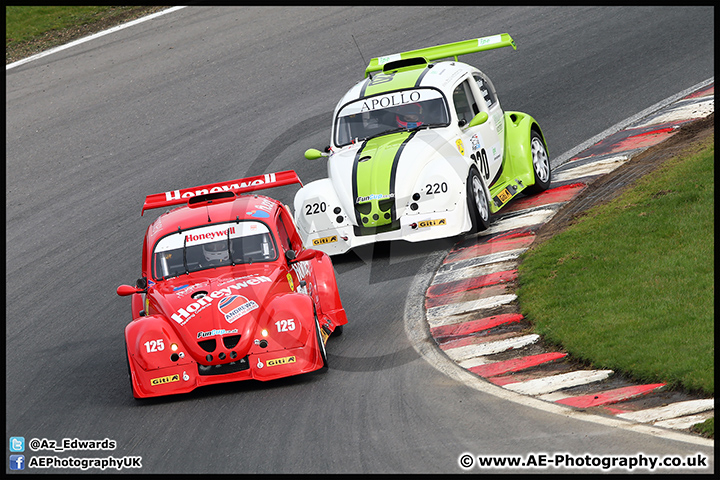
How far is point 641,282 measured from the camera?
8.82 m

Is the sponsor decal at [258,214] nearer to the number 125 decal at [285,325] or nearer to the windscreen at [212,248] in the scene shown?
the windscreen at [212,248]

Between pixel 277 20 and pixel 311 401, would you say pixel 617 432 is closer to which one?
pixel 311 401

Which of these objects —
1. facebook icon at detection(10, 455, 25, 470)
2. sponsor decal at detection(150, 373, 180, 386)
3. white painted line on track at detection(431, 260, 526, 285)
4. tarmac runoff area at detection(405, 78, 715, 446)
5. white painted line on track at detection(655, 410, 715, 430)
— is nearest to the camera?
white painted line on track at detection(655, 410, 715, 430)

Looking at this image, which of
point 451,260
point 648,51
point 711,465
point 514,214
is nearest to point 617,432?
point 711,465

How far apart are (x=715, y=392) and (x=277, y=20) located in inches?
648

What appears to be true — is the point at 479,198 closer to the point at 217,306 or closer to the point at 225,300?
the point at 225,300

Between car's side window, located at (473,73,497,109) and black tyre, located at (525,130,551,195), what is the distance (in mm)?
758

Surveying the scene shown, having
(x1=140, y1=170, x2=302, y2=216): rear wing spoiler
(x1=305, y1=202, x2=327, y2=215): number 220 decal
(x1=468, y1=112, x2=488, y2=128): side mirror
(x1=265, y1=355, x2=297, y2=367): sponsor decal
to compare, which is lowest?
(x1=265, y1=355, x2=297, y2=367): sponsor decal

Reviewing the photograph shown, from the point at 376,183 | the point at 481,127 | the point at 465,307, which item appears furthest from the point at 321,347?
the point at 481,127

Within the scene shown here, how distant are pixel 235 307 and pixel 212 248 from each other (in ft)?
4.02

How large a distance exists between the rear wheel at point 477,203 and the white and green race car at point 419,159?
2cm

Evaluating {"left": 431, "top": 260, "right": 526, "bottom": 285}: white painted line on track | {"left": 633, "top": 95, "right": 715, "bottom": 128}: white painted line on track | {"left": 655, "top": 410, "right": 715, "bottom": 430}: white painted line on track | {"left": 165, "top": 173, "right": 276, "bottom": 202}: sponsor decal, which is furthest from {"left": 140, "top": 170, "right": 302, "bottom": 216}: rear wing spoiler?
{"left": 633, "top": 95, "right": 715, "bottom": 128}: white painted line on track

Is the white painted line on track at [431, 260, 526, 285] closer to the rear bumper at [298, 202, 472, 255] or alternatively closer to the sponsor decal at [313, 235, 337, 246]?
the rear bumper at [298, 202, 472, 255]

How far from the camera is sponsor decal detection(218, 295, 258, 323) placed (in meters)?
8.16
